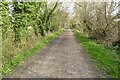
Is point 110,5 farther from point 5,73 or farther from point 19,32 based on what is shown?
point 5,73

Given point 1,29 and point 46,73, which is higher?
point 1,29

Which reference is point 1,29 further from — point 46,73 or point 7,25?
point 46,73

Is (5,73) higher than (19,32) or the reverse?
→ the reverse

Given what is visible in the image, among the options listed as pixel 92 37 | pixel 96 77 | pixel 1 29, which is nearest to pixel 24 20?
pixel 1 29

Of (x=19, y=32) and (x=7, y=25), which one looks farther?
(x=19, y=32)

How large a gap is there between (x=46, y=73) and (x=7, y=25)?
3.60m

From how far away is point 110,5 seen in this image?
23.3m

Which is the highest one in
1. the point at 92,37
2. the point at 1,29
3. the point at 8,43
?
the point at 1,29

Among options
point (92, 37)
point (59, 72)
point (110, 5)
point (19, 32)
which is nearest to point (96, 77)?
point (59, 72)

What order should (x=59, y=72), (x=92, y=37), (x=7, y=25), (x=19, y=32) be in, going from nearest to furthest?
(x=59, y=72) < (x=7, y=25) < (x=19, y=32) < (x=92, y=37)

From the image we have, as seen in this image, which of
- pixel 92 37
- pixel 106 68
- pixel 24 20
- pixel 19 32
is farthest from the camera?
pixel 92 37

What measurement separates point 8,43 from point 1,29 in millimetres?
763

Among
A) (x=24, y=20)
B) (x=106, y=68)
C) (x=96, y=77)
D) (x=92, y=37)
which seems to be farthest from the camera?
(x=92, y=37)

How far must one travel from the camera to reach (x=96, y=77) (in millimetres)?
8461
